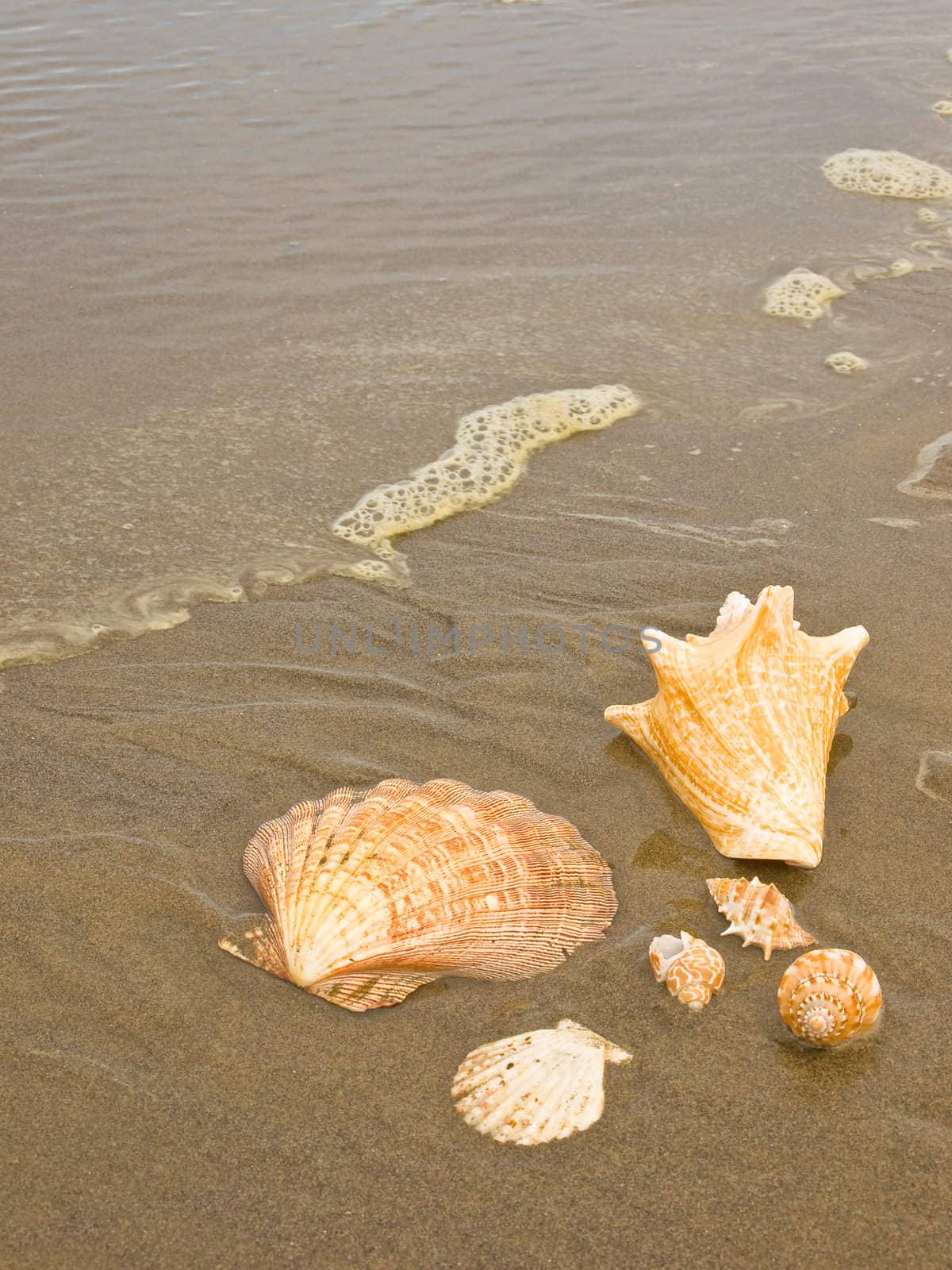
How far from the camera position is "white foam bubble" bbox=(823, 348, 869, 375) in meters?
5.45

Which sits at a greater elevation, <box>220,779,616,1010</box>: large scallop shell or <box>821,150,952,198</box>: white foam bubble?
<box>821,150,952,198</box>: white foam bubble

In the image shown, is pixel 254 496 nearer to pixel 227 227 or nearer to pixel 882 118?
pixel 227 227

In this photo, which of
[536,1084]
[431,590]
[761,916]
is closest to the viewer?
[536,1084]

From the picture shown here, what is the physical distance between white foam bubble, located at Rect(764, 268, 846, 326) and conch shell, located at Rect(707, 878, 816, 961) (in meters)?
4.01

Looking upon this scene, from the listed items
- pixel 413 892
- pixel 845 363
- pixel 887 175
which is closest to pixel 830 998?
pixel 413 892

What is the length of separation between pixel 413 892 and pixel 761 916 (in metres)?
0.86

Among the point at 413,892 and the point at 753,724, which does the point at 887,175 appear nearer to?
the point at 753,724

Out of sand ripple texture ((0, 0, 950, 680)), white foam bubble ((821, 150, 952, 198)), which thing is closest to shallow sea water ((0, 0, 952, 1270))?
sand ripple texture ((0, 0, 950, 680))

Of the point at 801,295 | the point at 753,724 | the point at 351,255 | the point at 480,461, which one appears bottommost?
the point at 753,724

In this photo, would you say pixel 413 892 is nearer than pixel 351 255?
Yes

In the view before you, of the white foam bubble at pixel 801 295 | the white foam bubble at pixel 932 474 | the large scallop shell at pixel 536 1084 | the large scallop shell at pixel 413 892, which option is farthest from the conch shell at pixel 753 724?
the white foam bubble at pixel 801 295

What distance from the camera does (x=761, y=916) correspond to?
270 cm

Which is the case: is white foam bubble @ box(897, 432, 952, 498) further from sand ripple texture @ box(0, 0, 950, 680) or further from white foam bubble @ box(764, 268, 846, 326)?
white foam bubble @ box(764, 268, 846, 326)

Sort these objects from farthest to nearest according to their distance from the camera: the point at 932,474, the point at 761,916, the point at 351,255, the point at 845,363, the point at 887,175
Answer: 1. the point at 887,175
2. the point at 351,255
3. the point at 845,363
4. the point at 932,474
5. the point at 761,916
